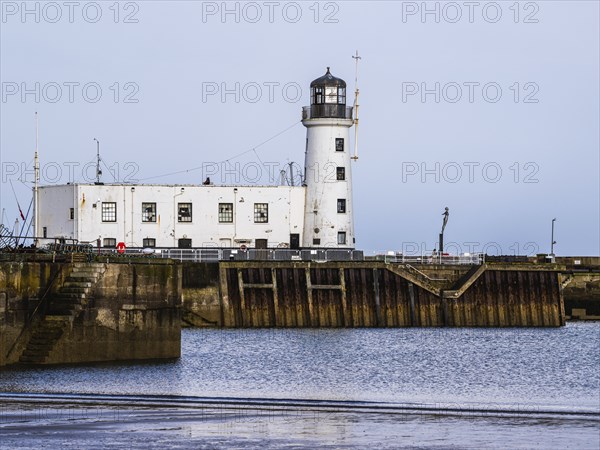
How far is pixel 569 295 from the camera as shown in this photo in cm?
9238

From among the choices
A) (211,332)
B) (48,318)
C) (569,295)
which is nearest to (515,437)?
(48,318)

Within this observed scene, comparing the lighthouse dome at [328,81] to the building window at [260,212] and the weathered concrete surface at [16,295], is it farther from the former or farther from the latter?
the weathered concrete surface at [16,295]

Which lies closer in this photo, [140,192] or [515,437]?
[515,437]

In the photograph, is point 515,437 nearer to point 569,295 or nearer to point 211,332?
point 211,332

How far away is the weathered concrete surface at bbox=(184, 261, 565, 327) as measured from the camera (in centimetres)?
7644

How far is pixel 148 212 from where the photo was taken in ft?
274

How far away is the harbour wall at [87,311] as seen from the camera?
146ft

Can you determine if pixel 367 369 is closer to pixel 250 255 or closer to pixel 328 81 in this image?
pixel 250 255

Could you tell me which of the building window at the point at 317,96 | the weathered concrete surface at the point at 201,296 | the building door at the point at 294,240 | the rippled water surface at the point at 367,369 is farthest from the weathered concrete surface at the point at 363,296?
the building window at the point at 317,96

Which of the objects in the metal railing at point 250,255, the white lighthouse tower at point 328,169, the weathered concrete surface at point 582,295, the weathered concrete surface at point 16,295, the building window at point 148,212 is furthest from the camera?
the weathered concrete surface at point 582,295

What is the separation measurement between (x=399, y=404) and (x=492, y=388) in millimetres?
8334

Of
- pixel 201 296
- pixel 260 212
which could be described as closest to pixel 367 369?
pixel 201 296

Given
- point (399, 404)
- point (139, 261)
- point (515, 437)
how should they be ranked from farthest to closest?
point (139, 261)
point (399, 404)
point (515, 437)

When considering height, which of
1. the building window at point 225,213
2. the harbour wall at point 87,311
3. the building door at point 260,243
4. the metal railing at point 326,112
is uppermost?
the metal railing at point 326,112
